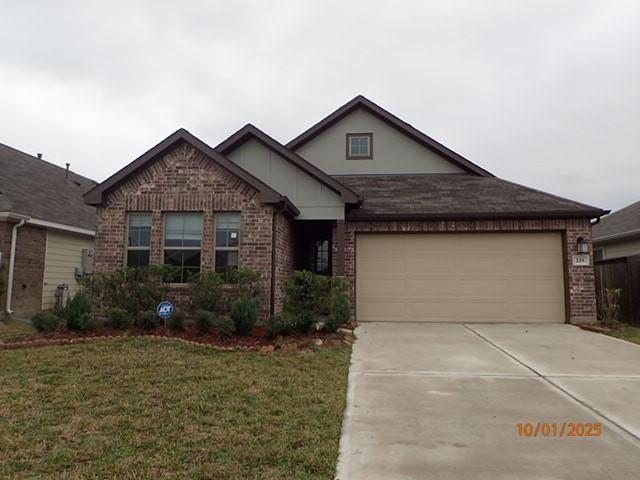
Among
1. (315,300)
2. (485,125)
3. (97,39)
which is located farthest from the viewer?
(485,125)

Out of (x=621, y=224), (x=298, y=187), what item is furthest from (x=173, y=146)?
(x=621, y=224)

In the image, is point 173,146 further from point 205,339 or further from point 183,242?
point 205,339

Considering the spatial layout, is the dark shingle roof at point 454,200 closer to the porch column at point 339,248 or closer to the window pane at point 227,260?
the porch column at point 339,248

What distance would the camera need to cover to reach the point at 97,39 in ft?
38.4

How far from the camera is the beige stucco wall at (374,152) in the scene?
14219mm

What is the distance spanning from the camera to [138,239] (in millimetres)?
9844

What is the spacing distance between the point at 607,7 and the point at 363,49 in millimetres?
6446

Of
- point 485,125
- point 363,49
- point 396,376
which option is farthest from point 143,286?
point 485,125

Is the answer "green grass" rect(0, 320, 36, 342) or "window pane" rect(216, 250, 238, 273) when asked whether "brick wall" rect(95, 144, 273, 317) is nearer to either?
"window pane" rect(216, 250, 238, 273)

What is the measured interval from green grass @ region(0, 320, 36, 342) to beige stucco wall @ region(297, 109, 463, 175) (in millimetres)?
9149

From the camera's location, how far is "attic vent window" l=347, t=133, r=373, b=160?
14312mm

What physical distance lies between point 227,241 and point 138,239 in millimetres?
2102

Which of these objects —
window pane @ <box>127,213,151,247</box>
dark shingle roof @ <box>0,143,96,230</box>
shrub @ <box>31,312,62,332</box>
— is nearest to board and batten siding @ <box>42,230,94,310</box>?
dark shingle roof @ <box>0,143,96,230</box>

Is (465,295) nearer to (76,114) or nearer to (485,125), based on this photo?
(485,125)
